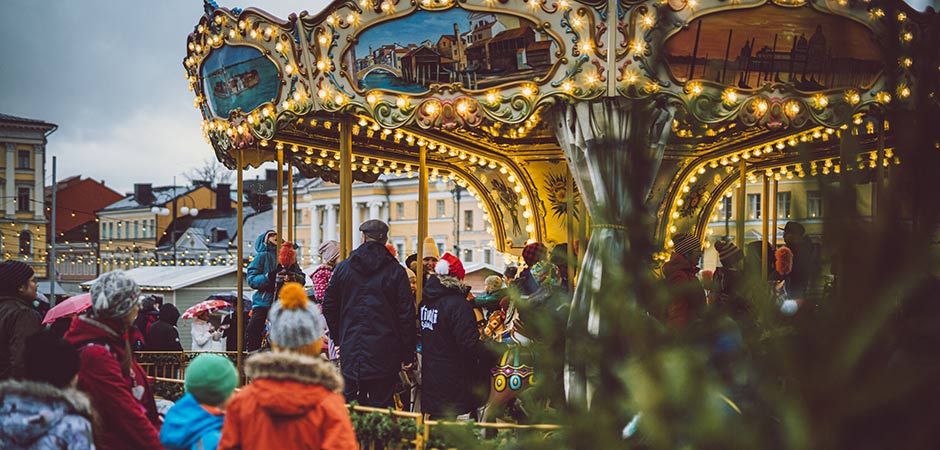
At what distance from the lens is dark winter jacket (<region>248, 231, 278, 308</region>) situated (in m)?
10.9

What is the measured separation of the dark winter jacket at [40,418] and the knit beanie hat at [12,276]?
2.12 m

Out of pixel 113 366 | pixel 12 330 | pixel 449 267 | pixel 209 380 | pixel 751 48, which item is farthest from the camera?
pixel 751 48

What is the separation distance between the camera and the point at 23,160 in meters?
63.7

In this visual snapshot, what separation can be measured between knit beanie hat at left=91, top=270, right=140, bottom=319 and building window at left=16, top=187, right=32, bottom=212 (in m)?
63.9

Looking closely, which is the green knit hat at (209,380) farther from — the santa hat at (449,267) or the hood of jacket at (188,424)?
the santa hat at (449,267)

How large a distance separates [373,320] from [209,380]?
2.94 meters

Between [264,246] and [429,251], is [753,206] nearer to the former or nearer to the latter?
[264,246]

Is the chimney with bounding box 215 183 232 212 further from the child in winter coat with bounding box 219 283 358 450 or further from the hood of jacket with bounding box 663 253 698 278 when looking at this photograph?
the child in winter coat with bounding box 219 283 358 450

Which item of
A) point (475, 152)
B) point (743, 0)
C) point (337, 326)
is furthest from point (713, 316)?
point (475, 152)

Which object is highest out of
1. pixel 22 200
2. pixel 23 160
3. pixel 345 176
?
pixel 23 160

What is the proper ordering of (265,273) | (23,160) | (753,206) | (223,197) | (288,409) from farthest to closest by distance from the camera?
(223,197) < (23,160) < (753,206) < (265,273) < (288,409)

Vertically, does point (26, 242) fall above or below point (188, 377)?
above

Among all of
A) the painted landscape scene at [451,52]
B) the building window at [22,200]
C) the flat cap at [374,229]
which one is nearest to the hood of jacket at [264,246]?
the painted landscape scene at [451,52]

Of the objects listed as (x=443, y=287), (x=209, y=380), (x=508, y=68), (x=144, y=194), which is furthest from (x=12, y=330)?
(x=144, y=194)
